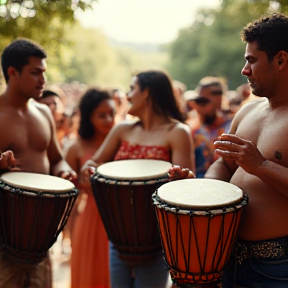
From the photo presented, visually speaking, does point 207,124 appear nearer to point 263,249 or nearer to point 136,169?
point 136,169

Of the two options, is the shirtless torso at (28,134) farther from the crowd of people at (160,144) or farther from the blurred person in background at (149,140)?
the blurred person in background at (149,140)

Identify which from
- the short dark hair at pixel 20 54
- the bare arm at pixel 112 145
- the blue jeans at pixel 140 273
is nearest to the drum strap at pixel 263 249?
the blue jeans at pixel 140 273

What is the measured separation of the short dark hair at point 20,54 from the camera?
10.5 ft

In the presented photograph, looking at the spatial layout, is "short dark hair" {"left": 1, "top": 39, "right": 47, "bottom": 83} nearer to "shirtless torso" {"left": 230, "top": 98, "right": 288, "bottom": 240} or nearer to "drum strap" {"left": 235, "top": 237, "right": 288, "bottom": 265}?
"shirtless torso" {"left": 230, "top": 98, "right": 288, "bottom": 240}

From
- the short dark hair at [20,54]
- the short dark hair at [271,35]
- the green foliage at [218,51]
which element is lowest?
the green foliage at [218,51]

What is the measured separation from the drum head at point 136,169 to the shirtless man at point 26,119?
53 centimetres

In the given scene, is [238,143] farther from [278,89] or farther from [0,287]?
[0,287]

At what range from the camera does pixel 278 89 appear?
228cm

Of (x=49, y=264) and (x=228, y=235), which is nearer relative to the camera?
(x=228, y=235)

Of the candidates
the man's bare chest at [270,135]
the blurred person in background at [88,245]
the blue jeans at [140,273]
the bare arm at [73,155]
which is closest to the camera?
the man's bare chest at [270,135]

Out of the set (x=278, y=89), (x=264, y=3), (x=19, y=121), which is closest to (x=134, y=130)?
(x=19, y=121)

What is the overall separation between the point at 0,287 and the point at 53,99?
9.20 ft

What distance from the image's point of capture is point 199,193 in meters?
2.27

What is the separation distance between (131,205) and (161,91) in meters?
1.13
